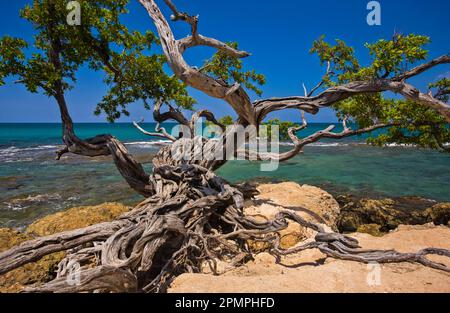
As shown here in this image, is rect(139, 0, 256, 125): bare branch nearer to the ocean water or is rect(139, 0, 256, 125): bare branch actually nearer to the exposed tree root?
the exposed tree root

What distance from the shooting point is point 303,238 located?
5094 millimetres

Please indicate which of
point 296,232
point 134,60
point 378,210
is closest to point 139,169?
point 134,60

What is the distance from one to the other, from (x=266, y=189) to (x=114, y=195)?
7.01 m

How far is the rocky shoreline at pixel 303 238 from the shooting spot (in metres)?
3.22

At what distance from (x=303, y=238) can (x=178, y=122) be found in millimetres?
4853

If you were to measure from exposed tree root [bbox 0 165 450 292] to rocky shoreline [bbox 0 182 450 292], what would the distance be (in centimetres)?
23

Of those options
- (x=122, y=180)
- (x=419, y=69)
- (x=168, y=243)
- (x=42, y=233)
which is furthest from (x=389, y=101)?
(x=122, y=180)

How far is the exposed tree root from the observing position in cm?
270

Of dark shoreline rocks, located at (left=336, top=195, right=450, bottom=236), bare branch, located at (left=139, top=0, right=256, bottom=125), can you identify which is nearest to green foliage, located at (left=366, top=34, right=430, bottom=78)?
bare branch, located at (left=139, top=0, right=256, bottom=125)

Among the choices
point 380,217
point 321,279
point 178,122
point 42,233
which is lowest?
point 380,217

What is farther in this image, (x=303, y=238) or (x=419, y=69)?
(x=303, y=238)

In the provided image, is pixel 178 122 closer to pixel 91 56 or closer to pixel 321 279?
pixel 91 56

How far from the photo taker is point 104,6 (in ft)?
18.5

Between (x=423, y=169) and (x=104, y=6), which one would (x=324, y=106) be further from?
(x=423, y=169)
